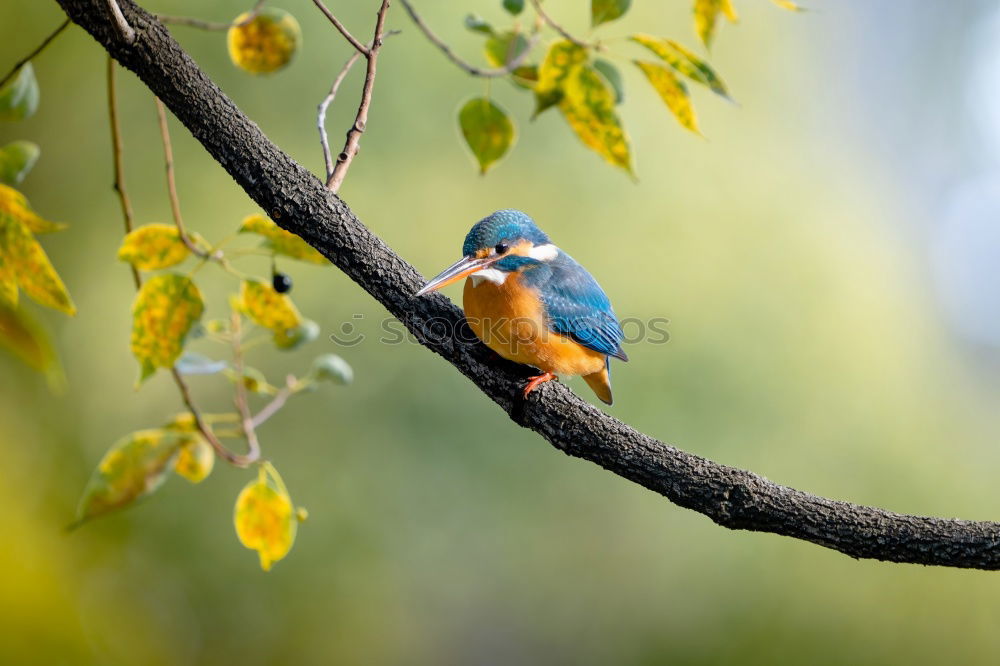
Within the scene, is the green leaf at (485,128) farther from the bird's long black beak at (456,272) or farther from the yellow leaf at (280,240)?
the yellow leaf at (280,240)

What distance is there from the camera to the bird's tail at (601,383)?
5.09 ft

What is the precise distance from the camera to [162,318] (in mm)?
1080

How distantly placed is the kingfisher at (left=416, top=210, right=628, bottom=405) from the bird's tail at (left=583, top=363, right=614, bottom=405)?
14 cm

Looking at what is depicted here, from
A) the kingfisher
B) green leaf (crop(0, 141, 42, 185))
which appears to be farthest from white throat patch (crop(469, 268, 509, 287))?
green leaf (crop(0, 141, 42, 185))

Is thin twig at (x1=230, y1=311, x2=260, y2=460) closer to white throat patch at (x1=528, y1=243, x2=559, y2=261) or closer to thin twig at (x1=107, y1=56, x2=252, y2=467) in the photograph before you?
thin twig at (x1=107, y1=56, x2=252, y2=467)

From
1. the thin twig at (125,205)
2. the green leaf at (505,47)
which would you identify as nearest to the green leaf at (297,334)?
the thin twig at (125,205)

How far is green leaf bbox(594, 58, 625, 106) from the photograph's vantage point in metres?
1.12

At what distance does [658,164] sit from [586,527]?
4.09 ft

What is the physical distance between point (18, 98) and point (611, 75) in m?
0.77

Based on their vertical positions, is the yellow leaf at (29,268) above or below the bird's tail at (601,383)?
below

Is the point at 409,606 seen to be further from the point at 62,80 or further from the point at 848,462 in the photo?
the point at 62,80

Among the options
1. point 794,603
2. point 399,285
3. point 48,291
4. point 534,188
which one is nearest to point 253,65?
point 399,285

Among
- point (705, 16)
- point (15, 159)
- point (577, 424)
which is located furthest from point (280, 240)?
point (705, 16)

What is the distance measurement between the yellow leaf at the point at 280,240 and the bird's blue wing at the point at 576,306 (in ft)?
1.14
